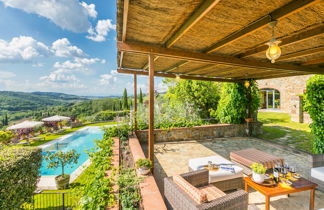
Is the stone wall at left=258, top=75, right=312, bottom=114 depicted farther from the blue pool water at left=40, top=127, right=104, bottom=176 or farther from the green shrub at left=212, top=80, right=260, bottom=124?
the blue pool water at left=40, top=127, right=104, bottom=176

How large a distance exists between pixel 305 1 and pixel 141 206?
11.1 ft

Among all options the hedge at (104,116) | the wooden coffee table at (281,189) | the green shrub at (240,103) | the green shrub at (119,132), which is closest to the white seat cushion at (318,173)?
the wooden coffee table at (281,189)

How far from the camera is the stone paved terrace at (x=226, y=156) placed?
3164 millimetres

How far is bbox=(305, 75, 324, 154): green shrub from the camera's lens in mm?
4719

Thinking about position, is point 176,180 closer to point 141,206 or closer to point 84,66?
point 141,206

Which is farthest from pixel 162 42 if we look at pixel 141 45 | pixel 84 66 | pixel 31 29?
pixel 84 66

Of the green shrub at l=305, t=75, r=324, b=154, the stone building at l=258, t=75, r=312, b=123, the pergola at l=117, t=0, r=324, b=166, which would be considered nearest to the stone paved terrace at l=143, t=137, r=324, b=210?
the green shrub at l=305, t=75, r=324, b=154

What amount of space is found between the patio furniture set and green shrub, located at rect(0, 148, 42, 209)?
11.9 ft

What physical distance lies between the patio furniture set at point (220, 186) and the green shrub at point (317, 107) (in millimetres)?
2142

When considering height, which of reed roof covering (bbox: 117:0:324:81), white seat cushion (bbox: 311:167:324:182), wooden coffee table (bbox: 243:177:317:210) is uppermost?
reed roof covering (bbox: 117:0:324:81)

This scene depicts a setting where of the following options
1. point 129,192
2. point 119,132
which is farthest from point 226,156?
point 129,192

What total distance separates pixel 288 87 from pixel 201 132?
432 inches

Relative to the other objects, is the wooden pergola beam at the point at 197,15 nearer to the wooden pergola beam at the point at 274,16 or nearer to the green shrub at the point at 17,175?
the wooden pergola beam at the point at 274,16

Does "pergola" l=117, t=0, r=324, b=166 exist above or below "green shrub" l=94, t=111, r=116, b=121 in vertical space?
above
